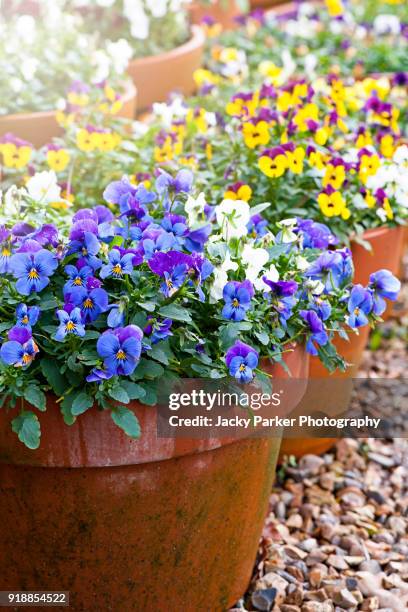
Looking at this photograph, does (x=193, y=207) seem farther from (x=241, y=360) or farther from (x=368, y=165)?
(x=368, y=165)

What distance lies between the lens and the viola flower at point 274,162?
2.04 m

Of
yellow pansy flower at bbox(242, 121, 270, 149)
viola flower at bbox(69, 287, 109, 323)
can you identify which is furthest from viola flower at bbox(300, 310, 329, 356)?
yellow pansy flower at bbox(242, 121, 270, 149)

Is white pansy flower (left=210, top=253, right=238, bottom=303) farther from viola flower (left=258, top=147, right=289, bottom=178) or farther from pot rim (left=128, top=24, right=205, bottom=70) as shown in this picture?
pot rim (left=128, top=24, right=205, bottom=70)

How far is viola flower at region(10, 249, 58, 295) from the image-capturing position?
4.84 ft

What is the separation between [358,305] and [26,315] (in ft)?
1.87

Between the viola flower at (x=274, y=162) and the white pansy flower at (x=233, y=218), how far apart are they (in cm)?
41

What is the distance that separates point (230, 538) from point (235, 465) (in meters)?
0.15

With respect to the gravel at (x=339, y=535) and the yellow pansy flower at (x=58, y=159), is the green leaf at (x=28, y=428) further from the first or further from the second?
the yellow pansy flower at (x=58, y=159)

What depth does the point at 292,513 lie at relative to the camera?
221 cm

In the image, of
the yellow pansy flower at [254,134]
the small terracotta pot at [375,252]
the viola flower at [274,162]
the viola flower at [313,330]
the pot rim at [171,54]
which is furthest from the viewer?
the pot rim at [171,54]

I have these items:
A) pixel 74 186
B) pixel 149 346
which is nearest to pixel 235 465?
pixel 149 346

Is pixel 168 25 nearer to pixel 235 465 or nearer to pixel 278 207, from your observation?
pixel 278 207

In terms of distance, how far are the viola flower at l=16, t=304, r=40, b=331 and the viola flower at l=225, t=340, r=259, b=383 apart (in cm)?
29

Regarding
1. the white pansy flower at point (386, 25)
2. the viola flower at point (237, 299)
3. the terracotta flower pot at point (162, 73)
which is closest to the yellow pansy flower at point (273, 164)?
the viola flower at point (237, 299)
